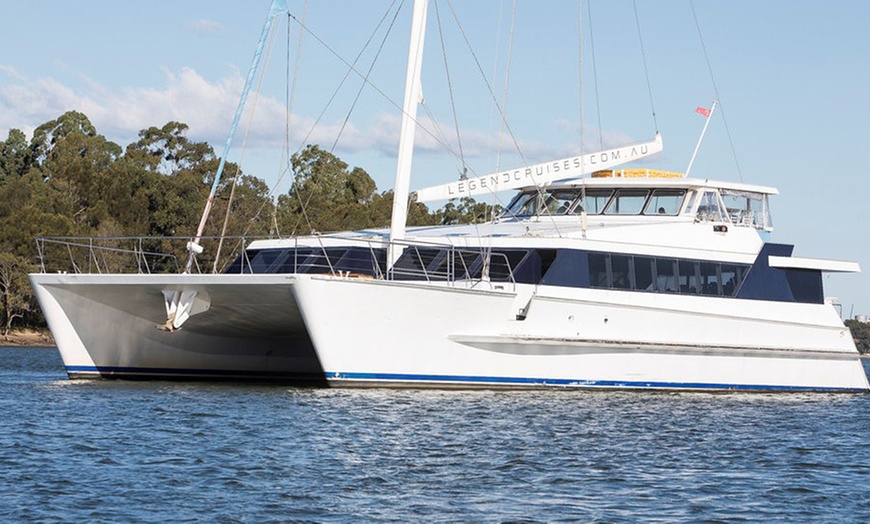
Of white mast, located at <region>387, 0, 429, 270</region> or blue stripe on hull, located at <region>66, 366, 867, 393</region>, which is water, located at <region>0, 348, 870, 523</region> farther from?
white mast, located at <region>387, 0, 429, 270</region>

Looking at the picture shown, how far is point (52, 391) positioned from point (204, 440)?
6.39 meters

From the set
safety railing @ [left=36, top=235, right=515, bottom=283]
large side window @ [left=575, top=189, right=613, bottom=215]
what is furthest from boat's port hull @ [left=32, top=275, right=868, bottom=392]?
large side window @ [left=575, top=189, right=613, bottom=215]

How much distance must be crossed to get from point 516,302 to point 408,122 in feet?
11.9

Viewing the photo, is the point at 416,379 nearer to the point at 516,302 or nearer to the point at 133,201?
the point at 516,302

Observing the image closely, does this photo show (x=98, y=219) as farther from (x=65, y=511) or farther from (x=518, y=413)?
(x=65, y=511)

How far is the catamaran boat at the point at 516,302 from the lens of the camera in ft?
63.6

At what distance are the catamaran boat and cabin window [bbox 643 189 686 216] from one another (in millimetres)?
27

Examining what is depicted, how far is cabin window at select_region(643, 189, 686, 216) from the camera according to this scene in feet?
80.0

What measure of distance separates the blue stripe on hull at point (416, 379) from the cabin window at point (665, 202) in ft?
11.2

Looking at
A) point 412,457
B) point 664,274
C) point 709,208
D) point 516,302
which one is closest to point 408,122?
point 516,302

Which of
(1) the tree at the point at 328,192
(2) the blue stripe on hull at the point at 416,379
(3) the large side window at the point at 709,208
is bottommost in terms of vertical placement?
(2) the blue stripe on hull at the point at 416,379

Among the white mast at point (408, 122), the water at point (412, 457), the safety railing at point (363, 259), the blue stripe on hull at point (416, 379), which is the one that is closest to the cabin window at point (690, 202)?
the blue stripe on hull at point (416, 379)

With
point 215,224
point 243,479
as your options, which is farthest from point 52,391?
point 215,224

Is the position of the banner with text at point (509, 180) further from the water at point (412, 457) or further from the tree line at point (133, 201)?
the tree line at point (133, 201)
